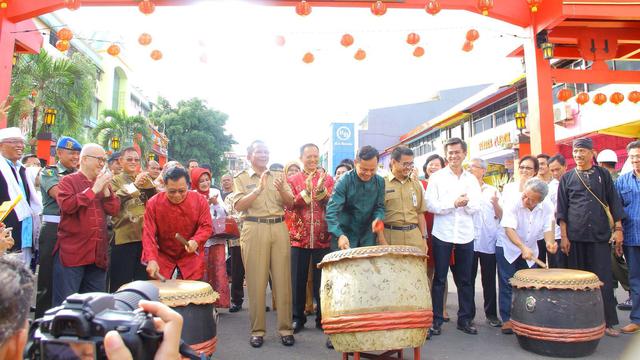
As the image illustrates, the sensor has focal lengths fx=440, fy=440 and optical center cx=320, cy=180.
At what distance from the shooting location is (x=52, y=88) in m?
13.4

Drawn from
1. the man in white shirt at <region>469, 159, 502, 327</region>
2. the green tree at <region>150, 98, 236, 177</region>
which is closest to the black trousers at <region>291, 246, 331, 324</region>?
the man in white shirt at <region>469, 159, 502, 327</region>

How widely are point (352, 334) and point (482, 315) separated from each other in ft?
9.41

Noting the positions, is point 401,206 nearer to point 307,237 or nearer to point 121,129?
point 307,237

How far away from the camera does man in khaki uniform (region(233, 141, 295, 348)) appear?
411cm

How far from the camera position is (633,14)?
26.3ft

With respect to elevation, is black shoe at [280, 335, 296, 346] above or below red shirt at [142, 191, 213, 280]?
below

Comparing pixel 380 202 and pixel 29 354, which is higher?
pixel 380 202

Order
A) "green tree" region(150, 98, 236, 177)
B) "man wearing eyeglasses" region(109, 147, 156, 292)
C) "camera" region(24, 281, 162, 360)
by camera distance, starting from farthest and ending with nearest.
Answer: "green tree" region(150, 98, 236, 177)
"man wearing eyeglasses" region(109, 147, 156, 292)
"camera" region(24, 281, 162, 360)

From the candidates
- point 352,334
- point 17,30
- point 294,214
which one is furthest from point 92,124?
point 352,334

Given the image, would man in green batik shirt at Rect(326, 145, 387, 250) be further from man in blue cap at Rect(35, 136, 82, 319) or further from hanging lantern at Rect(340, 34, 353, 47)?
hanging lantern at Rect(340, 34, 353, 47)

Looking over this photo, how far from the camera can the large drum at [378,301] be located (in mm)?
2832

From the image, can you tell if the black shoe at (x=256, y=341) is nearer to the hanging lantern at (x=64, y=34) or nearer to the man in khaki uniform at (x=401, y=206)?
the man in khaki uniform at (x=401, y=206)

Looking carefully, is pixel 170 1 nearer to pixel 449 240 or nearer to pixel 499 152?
pixel 449 240

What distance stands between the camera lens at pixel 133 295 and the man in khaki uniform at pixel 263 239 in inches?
106
